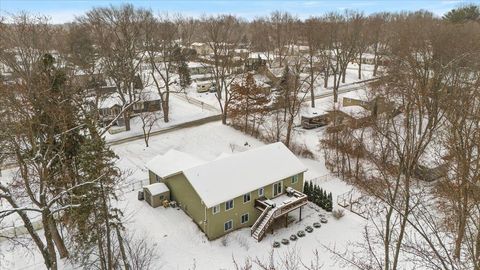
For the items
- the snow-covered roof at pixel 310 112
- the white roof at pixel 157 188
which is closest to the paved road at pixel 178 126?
the snow-covered roof at pixel 310 112

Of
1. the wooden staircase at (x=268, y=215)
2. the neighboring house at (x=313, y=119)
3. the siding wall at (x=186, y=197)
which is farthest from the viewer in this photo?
the neighboring house at (x=313, y=119)

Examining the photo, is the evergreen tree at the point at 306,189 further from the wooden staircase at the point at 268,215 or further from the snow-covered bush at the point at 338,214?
the wooden staircase at the point at 268,215

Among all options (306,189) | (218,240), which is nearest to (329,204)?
(306,189)

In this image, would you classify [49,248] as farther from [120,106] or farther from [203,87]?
[203,87]

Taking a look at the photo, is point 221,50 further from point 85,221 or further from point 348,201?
point 85,221

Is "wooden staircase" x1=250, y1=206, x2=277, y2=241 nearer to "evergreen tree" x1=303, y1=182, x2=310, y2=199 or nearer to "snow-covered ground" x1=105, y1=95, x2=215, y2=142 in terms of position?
"evergreen tree" x1=303, y1=182, x2=310, y2=199

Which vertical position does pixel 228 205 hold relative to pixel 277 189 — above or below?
above

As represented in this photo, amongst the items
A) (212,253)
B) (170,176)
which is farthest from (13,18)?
(212,253)
